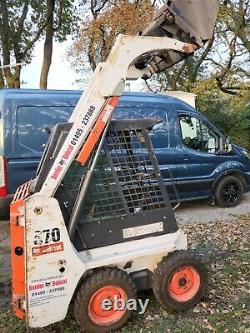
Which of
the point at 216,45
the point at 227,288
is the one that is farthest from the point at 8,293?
the point at 216,45

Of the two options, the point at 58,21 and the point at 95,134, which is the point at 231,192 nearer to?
the point at 95,134

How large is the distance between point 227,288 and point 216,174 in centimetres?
393

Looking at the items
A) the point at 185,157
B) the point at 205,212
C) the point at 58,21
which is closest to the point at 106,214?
the point at 185,157

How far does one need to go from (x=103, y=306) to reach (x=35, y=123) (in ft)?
12.8

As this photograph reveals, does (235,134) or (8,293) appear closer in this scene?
(8,293)

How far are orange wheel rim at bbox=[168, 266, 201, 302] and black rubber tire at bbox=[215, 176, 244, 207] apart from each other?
439 cm

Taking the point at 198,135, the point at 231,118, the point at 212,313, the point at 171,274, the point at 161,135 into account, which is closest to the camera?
the point at 171,274

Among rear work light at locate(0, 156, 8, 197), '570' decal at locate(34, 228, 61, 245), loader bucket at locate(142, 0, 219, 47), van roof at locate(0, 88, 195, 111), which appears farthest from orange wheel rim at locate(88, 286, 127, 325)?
van roof at locate(0, 88, 195, 111)

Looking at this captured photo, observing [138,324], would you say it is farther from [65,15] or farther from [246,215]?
[65,15]

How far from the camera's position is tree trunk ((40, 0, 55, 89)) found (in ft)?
54.9

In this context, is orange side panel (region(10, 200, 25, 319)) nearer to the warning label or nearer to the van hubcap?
the warning label

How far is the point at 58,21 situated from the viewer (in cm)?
1962

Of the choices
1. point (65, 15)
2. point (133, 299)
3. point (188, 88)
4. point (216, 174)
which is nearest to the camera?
point (133, 299)

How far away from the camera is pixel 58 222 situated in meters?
3.44
